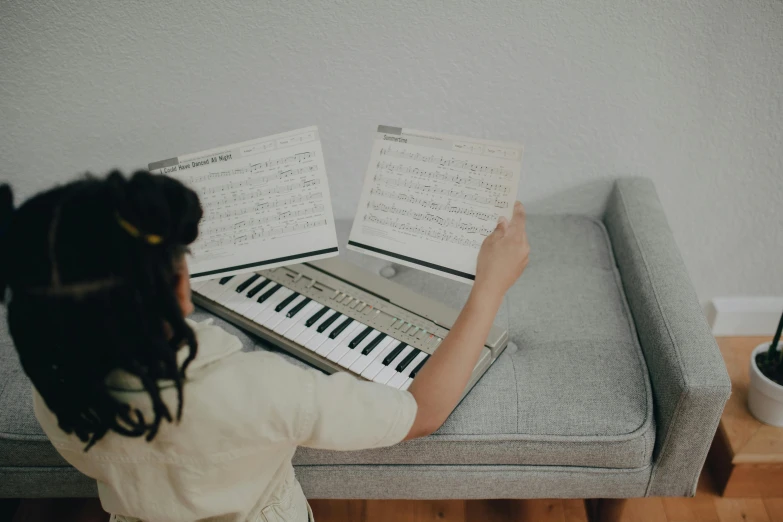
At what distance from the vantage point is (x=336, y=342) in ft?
4.15

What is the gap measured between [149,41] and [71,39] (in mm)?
193

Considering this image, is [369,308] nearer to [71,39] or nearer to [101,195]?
[101,195]

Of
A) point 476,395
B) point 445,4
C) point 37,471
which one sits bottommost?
point 37,471

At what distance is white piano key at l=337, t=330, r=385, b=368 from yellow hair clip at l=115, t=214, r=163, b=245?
2.03 feet

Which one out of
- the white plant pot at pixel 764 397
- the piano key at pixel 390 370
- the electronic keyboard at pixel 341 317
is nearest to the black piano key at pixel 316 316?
the electronic keyboard at pixel 341 317

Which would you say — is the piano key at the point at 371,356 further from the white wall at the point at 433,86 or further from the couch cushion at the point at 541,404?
the white wall at the point at 433,86

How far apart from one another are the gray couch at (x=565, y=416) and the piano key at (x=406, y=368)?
5.1 inches

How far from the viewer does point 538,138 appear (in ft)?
5.33

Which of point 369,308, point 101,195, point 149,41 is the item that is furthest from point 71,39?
point 101,195

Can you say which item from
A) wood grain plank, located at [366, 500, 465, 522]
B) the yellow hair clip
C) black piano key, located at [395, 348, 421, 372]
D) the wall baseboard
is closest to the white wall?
the wall baseboard

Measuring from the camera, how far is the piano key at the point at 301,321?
1.29 meters

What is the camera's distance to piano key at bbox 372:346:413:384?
46.4 inches

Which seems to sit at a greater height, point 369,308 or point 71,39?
point 71,39

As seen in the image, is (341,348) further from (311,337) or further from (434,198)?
(434,198)
